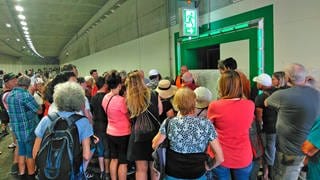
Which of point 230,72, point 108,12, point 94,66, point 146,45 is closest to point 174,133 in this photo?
point 230,72

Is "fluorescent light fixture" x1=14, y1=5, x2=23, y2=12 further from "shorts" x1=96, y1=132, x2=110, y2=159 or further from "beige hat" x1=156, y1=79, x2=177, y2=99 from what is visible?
"beige hat" x1=156, y1=79, x2=177, y2=99

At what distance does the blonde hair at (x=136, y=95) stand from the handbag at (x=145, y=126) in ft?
0.20

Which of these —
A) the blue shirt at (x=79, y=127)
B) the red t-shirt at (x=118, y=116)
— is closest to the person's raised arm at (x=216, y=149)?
the blue shirt at (x=79, y=127)

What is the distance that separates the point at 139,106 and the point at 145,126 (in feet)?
0.71

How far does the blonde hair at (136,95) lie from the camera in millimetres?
3033

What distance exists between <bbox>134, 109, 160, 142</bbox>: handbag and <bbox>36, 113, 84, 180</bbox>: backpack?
1021 millimetres

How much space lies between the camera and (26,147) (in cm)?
382

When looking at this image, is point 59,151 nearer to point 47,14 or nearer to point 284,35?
point 284,35

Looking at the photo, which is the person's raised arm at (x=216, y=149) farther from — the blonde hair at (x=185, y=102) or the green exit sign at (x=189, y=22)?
the green exit sign at (x=189, y=22)

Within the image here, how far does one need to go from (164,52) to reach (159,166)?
6075 mm

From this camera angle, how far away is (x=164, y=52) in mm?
8047

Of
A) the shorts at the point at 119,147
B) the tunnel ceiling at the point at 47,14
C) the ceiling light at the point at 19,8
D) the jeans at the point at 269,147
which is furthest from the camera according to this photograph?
the ceiling light at the point at 19,8

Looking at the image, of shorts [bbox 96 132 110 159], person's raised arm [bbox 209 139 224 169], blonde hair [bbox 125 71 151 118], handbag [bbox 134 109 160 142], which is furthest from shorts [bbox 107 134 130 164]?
person's raised arm [bbox 209 139 224 169]

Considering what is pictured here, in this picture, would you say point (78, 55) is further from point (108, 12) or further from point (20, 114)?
point (20, 114)
